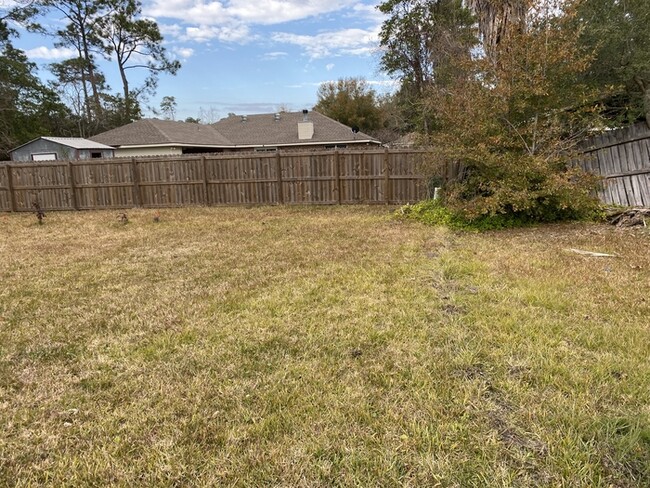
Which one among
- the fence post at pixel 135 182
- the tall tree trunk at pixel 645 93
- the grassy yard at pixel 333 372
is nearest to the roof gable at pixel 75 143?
the fence post at pixel 135 182

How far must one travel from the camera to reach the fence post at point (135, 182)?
12492mm

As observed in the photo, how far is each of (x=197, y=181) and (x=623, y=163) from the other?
10.6m

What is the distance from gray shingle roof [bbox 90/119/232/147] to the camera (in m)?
21.8

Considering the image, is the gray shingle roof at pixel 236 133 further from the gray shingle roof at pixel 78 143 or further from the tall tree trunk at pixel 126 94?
the tall tree trunk at pixel 126 94

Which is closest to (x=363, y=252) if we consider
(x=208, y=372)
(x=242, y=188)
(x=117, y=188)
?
(x=208, y=372)

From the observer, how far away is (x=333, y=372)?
269cm

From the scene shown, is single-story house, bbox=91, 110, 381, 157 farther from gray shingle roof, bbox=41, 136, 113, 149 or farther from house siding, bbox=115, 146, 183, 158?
gray shingle roof, bbox=41, 136, 113, 149

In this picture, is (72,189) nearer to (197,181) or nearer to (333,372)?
(197,181)

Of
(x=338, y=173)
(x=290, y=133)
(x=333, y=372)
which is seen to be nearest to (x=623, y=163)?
(x=338, y=173)

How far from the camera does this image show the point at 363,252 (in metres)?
6.02

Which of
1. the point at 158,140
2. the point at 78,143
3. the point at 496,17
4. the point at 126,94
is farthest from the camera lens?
the point at 126,94

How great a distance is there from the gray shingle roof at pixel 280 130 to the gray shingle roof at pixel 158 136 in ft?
4.89

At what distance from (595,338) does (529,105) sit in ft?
18.6

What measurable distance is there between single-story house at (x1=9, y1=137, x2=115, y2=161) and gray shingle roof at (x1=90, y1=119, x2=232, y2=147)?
1.66m
